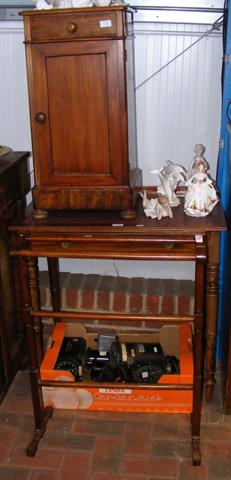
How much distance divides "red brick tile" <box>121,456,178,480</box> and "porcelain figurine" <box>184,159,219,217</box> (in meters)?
0.90

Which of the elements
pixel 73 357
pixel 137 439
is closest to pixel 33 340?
pixel 73 357

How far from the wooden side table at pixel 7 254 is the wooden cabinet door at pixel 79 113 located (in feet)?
0.65

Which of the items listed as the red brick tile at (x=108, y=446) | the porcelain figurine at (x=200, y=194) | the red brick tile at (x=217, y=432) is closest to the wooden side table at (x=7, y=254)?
the red brick tile at (x=108, y=446)

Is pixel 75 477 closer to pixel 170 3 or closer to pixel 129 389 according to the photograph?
pixel 129 389

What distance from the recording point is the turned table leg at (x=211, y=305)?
1793 mm

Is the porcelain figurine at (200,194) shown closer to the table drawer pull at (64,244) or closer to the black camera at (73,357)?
the table drawer pull at (64,244)

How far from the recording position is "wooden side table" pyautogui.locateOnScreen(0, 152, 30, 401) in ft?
6.53

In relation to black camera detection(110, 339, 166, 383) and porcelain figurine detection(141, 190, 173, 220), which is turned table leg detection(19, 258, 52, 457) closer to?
black camera detection(110, 339, 166, 383)

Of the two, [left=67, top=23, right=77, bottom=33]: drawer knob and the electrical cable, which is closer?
[left=67, top=23, right=77, bottom=33]: drawer knob

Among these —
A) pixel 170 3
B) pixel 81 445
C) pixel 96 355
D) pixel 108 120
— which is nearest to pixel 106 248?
pixel 108 120

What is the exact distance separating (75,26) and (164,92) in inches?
24.9

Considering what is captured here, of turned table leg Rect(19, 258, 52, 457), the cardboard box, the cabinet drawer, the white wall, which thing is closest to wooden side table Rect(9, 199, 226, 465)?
turned table leg Rect(19, 258, 52, 457)

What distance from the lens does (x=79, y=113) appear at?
1.76 m

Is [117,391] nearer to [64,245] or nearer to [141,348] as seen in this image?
[141,348]
